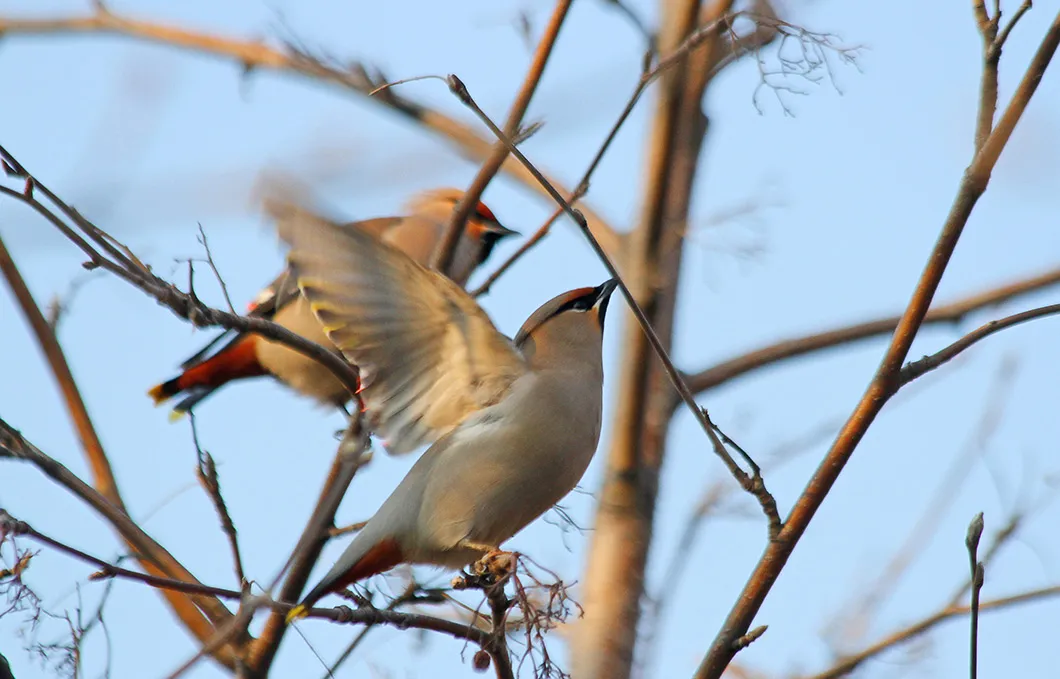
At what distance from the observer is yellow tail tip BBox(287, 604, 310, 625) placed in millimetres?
2605

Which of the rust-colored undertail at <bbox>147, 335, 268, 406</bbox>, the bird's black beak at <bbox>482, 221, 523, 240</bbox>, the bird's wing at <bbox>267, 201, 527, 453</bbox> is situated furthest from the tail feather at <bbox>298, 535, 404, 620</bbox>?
the bird's black beak at <bbox>482, 221, 523, 240</bbox>

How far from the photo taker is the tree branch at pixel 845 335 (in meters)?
4.44

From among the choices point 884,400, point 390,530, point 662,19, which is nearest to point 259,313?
point 662,19

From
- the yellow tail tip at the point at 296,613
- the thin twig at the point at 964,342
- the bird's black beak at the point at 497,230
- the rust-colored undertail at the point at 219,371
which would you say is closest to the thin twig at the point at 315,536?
the yellow tail tip at the point at 296,613

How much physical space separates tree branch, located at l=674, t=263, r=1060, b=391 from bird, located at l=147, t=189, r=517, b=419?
96 centimetres

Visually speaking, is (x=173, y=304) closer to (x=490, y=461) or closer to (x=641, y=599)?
(x=490, y=461)

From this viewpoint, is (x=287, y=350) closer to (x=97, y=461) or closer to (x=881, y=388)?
(x=97, y=461)

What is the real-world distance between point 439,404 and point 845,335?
1632 millimetres

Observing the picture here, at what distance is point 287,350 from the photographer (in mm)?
4996

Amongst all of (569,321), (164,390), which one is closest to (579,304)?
(569,321)

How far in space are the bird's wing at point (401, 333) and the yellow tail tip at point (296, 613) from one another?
2.27ft

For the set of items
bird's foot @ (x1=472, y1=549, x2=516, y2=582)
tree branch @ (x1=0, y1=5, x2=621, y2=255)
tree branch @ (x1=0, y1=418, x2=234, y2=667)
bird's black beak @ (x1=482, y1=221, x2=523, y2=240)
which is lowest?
tree branch @ (x1=0, y1=418, x2=234, y2=667)

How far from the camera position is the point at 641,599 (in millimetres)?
3994

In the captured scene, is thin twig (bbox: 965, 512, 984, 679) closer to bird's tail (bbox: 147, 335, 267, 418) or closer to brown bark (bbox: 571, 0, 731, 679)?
brown bark (bbox: 571, 0, 731, 679)
